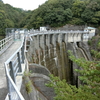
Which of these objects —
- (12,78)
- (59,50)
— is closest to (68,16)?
(59,50)

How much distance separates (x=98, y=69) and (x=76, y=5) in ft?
107

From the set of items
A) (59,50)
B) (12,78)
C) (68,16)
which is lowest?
(59,50)

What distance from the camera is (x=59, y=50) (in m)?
19.9

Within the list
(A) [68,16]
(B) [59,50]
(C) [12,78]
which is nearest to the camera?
(C) [12,78]

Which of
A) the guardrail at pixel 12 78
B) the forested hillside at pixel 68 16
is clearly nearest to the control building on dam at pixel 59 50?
the forested hillside at pixel 68 16

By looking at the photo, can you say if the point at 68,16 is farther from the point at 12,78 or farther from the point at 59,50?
the point at 12,78

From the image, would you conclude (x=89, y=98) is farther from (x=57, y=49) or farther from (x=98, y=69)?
(x=57, y=49)

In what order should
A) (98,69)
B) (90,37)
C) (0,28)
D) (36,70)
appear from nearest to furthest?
(98,69)
(36,70)
(90,37)
(0,28)

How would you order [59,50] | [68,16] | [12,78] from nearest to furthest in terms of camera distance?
[12,78], [59,50], [68,16]

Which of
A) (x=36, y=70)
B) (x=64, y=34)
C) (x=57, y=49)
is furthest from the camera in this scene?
(x=64, y=34)

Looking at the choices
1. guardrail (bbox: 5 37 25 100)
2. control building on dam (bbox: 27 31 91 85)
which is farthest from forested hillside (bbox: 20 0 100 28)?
guardrail (bbox: 5 37 25 100)

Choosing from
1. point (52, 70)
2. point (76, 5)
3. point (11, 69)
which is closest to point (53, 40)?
point (52, 70)

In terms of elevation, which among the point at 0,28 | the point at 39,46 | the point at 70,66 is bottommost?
the point at 70,66

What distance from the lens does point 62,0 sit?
3388 cm
